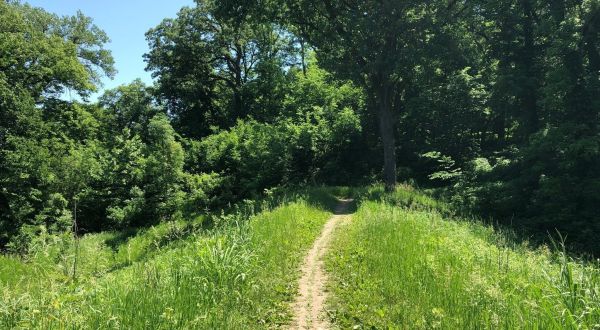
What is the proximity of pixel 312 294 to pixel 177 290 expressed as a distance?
231cm

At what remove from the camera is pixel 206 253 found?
613cm

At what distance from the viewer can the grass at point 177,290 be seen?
408 centimetres

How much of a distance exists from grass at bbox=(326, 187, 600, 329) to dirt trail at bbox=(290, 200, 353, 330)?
194mm

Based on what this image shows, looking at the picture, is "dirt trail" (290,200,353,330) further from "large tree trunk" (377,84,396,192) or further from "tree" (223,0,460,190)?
"large tree trunk" (377,84,396,192)

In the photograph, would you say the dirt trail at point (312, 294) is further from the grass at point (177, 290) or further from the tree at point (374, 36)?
the tree at point (374, 36)

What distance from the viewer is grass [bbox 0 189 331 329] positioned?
13.4 ft

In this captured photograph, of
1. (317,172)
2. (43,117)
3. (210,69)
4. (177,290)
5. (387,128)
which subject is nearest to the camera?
(177,290)

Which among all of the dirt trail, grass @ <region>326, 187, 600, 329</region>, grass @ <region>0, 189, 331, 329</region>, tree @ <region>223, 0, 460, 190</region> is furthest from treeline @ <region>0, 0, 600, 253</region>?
grass @ <region>326, 187, 600, 329</region>

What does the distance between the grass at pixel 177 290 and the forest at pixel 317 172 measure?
0.10ft

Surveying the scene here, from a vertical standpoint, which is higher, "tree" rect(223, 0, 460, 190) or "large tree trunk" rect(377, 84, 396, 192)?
"tree" rect(223, 0, 460, 190)

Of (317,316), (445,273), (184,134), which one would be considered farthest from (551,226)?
(184,134)

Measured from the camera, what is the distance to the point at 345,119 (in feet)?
95.2

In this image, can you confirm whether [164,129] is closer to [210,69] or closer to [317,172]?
[317,172]

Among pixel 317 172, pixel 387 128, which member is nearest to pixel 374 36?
pixel 387 128
